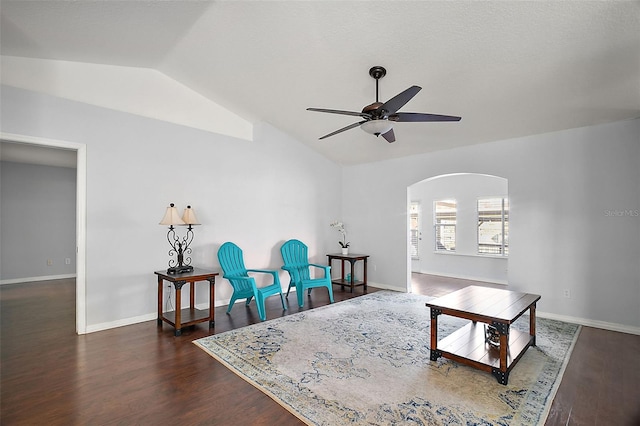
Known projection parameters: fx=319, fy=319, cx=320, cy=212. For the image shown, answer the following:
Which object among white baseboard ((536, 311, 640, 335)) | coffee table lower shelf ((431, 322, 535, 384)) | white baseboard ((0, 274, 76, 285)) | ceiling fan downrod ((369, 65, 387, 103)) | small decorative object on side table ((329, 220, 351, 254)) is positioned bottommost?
white baseboard ((536, 311, 640, 335))

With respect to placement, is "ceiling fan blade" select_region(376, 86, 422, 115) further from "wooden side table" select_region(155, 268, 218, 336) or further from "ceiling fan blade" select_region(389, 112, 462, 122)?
"wooden side table" select_region(155, 268, 218, 336)

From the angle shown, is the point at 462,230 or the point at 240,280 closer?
the point at 240,280

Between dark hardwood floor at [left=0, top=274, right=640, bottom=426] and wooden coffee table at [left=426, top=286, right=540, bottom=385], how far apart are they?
0.40 metres

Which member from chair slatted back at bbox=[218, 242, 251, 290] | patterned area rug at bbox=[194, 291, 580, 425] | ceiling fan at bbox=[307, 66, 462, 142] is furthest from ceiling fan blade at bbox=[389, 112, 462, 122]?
chair slatted back at bbox=[218, 242, 251, 290]

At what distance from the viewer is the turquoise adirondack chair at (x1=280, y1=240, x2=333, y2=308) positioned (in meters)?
5.02

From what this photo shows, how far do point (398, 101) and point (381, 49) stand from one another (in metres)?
0.94

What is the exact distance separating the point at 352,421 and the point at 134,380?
1.84 m

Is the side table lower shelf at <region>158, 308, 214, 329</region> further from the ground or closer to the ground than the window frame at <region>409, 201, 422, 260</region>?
closer to the ground

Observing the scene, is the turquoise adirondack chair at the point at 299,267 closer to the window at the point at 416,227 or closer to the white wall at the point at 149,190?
the white wall at the point at 149,190

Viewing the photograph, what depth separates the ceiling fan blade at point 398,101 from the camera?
254 centimetres

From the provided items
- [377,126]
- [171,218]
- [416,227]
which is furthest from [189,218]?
[416,227]

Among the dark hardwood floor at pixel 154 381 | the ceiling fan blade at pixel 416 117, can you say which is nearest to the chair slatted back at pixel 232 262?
the dark hardwood floor at pixel 154 381

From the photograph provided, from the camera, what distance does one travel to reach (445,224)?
7.93 m

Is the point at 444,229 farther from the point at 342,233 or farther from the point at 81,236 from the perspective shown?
the point at 81,236
